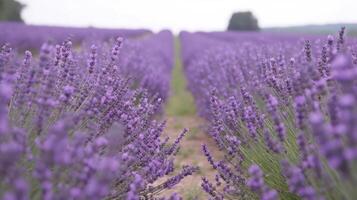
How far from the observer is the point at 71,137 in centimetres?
201

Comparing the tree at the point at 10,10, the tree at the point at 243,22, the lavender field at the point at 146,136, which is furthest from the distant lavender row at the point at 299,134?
the tree at the point at 243,22

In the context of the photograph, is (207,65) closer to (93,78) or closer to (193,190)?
(193,190)

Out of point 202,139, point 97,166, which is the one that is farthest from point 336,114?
point 202,139

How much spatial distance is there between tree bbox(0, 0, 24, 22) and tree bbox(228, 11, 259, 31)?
573 inches

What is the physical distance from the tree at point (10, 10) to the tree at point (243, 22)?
47.7 ft

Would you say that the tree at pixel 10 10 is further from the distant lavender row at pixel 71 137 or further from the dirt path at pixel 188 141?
the distant lavender row at pixel 71 137

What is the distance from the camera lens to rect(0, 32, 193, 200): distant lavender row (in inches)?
53.5

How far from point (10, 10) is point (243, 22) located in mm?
16071

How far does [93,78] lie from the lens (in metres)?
2.62

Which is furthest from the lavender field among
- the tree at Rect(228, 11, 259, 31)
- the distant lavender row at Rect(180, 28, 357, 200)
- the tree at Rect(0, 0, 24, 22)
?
the tree at Rect(228, 11, 259, 31)

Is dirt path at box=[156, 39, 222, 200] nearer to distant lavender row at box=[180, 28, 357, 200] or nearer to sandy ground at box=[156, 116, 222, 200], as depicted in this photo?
sandy ground at box=[156, 116, 222, 200]

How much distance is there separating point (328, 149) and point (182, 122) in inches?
216

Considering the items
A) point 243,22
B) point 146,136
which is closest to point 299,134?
point 146,136

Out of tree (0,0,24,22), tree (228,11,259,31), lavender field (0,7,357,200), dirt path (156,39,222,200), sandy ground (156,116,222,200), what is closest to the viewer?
lavender field (0,7,357,200)
